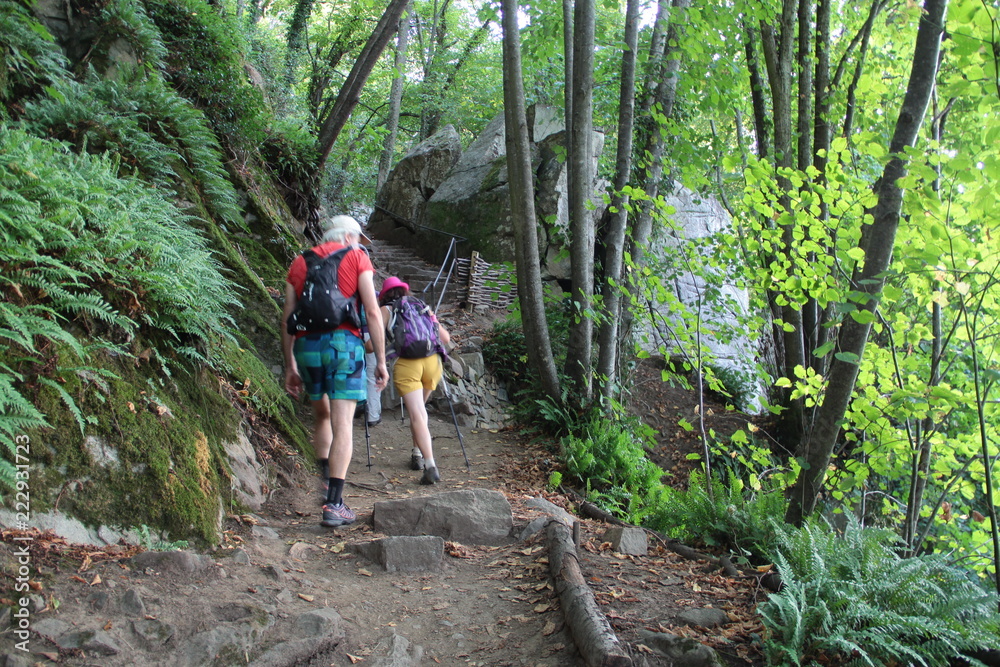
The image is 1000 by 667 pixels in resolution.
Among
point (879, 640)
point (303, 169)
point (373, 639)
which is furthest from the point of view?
point (303, 169)

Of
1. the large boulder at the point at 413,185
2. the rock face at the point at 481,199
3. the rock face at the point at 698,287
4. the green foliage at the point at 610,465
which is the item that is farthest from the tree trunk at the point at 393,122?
the green foliage at the point at 610,465

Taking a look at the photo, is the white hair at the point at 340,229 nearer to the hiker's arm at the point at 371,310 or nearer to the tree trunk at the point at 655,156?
the hiker's arm at the point at 371,310

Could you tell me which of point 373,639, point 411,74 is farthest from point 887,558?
point 411,74

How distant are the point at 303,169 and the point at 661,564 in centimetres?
840

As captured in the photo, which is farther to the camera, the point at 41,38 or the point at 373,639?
the point at 41,38

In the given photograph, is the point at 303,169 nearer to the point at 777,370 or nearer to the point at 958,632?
the point at 777,370

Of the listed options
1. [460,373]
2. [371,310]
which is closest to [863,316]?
[371,310]

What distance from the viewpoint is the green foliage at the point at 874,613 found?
8.18 ft

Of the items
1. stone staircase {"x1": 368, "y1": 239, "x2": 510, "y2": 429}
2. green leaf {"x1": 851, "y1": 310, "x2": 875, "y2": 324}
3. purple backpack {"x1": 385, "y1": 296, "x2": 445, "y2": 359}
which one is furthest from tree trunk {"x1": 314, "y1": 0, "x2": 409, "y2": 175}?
green leaf {"x1": 851, "y1": 310, "x2": 875, "y2": 324}

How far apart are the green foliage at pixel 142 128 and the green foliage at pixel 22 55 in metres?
0.22

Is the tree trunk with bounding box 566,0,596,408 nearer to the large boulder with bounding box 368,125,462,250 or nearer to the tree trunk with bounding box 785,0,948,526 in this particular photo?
the tree trunk with bounding box 785,0,948,526

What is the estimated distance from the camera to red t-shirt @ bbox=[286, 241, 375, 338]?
4.28m

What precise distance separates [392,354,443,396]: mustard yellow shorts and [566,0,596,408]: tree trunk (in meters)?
2.52

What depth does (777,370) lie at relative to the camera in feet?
30.1
